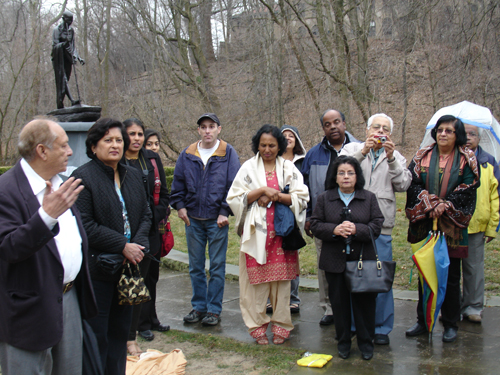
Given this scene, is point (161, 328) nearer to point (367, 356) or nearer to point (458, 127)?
point (367, 356)

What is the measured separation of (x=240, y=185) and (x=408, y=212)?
155 centimetres

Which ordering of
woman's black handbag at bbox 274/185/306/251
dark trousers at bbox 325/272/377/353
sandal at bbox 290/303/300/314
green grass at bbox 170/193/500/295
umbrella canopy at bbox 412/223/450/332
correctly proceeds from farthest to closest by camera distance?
green grass at bbox 170/193/500/295
sandal at bbox 290/303/300/314
woman's black handbag at bbox 274/185/306/251
umbrella canopy at bbox 412/223/450/332
dark trousers at bbox 325/272/377/353

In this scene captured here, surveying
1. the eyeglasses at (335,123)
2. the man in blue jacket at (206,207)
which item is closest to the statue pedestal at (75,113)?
the man in blue jacket at (206,207)

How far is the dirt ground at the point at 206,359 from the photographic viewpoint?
3.68 m

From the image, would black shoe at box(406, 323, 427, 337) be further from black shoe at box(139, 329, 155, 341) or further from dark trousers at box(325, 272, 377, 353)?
black shoe at box(139, 329, 155, 341)

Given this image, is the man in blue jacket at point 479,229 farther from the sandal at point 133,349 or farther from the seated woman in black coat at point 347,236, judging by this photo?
the sandal at point 133,349

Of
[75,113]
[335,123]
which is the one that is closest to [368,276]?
[335,123]

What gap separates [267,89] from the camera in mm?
13617

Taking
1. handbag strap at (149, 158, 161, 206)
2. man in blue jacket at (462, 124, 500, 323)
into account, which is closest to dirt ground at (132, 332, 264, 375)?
handbag strap at (149, 158, 161, 206)

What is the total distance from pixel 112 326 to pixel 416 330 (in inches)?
103

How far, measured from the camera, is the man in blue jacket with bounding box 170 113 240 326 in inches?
189

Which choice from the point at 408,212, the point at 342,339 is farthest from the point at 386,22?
the point at 342,339

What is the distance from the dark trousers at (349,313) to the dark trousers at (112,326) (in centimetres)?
167

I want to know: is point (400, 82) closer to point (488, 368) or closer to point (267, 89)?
point (267, 89)
